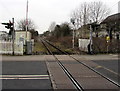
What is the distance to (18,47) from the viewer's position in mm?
22656

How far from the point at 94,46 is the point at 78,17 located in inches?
1400

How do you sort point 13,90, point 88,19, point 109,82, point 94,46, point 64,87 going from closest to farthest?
point 13,90
point 64,87
point 109,82
point 94,46
point 88,19

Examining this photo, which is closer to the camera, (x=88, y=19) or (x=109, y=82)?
(x=109, y=82)

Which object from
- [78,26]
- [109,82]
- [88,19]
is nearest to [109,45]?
[109,82]

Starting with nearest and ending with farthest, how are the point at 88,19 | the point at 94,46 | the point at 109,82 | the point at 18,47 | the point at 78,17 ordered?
the point at 109,82 < the point at 18,47 < the point at 94,46 < the point at 88,19 < the point at 78,17

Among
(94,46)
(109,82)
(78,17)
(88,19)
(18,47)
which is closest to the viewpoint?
(109,82)

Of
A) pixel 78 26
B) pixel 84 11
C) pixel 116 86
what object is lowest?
pixel 116 86

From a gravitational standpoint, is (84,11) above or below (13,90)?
above

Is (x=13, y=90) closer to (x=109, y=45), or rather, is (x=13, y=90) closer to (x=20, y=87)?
(x=20, y=87)

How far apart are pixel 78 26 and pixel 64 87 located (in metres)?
55.4

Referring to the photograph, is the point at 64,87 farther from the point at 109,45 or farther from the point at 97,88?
the point at 109,45

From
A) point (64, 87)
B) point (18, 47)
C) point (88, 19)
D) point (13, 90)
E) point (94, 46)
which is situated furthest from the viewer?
point (88, 19)

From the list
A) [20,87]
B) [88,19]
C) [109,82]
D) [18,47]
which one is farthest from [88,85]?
[88,19]

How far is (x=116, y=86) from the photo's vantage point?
311 inches
